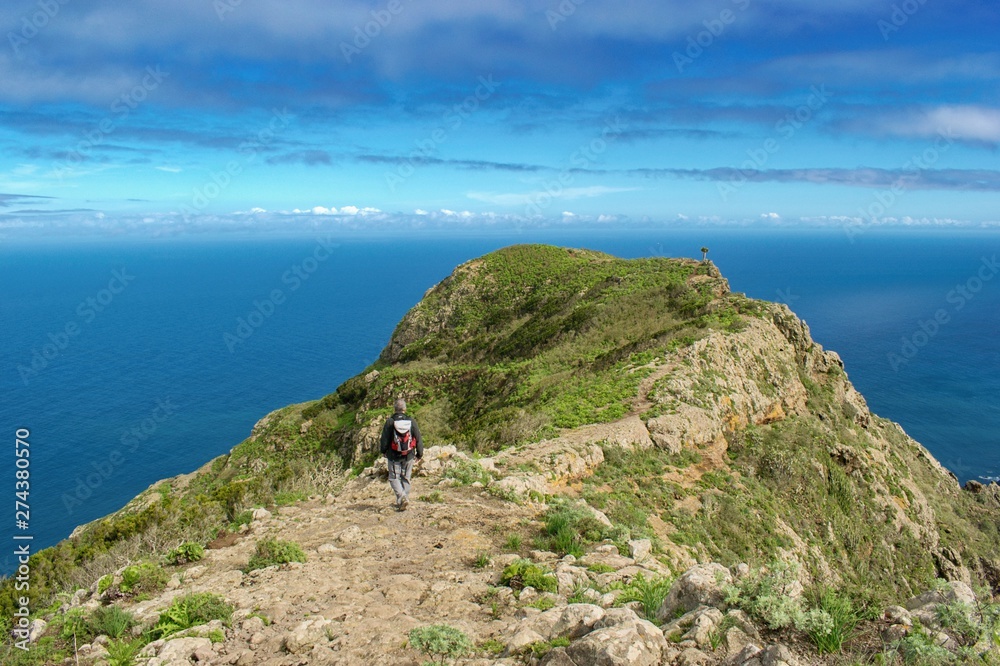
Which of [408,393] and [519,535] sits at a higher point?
[519,535]

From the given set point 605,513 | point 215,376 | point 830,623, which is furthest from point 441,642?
point 215,376

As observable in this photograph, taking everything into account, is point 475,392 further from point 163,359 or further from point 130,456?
point 163,359

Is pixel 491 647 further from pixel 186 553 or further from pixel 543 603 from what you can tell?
pixel 186 553

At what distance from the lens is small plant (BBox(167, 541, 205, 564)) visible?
10.2 m

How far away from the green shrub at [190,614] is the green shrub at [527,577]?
4162 millimetres

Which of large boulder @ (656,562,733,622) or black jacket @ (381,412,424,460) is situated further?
black jacket @ (381,412,424,460)

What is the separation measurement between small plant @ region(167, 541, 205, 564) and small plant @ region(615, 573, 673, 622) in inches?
300

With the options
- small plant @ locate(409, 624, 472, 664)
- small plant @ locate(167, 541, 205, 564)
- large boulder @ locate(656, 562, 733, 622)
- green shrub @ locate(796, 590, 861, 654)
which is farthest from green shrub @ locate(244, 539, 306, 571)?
green shrub @ locate(796, 590, 861, 654)

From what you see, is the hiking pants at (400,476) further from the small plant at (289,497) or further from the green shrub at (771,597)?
the green shrub at (771,597)

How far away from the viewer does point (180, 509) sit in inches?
533

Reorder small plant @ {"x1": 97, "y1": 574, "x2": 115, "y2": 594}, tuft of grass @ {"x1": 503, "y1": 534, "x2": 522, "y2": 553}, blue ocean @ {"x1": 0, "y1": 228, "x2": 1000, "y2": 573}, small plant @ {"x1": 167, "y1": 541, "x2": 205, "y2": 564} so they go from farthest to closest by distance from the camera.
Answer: blue ocean @ {"x1": 0, "y1": 228, "x2": 1000, "y2": 573} → tuft of grass @ {"x1": 503, "y1": 534, "x2": 522, "y2": 553} → small plant @ {"x1": 167, "y1": 541, "x2": 205, "y2": 564} → small plant @ {"x1": 97, "y1": 574, "x2": 115, "y2": 594}

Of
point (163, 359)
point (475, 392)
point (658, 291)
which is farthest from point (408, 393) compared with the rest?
point (163, 359)

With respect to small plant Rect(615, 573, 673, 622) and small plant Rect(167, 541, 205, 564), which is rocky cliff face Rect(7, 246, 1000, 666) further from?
small plant Rect(167, 541, 205, 564)

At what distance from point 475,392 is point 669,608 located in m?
26.5
